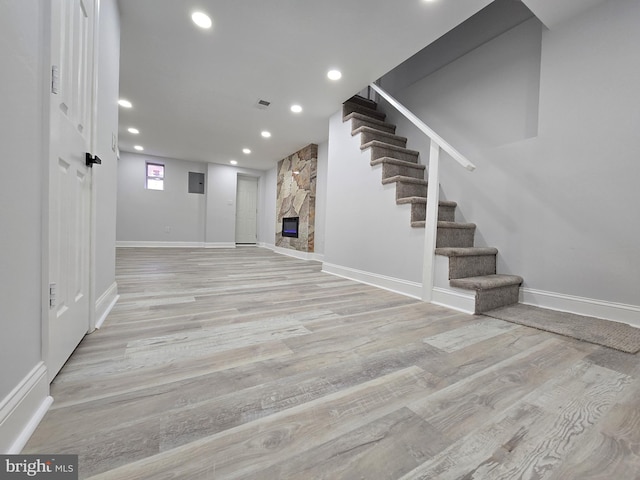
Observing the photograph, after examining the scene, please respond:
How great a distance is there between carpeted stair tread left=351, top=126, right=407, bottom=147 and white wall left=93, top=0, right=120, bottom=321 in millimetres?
2295

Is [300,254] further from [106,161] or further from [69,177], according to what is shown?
[69,177]

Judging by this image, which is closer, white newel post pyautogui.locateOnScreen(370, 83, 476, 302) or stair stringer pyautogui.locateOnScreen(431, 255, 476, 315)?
stair stringer pyautogui.locateOnScreen(431, 255, 476, 315)

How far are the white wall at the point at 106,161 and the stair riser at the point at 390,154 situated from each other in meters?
2.31

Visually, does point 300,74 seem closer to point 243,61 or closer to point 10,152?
point 243,61

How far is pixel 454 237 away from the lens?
244 centimetres

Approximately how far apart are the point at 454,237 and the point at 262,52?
2.49 m

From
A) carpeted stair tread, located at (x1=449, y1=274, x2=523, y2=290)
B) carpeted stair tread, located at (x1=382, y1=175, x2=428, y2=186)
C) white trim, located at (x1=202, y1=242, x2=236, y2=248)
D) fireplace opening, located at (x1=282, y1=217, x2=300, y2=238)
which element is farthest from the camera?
white trim, located at (x1=202, y1=242, x2=236, y2=248)

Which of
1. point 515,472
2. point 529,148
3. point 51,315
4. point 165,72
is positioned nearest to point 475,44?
point 529,148

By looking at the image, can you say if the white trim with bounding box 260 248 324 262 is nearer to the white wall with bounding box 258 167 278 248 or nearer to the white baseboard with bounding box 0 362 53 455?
the white wall with bounding box 258 167 278 248

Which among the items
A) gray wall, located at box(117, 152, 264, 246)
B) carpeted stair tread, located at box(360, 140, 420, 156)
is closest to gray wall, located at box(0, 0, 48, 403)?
carpeted stair tread, located at box(360, 140, 420, 156)

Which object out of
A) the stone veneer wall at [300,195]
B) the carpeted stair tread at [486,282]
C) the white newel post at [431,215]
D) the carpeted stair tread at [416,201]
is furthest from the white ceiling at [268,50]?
the carpeted stair tread at [486,282]

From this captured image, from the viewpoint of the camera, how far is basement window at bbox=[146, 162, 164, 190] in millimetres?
6367

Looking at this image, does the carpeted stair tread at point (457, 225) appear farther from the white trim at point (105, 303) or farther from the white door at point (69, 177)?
the white trim at point (105, 303)

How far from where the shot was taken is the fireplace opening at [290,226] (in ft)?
17.9
